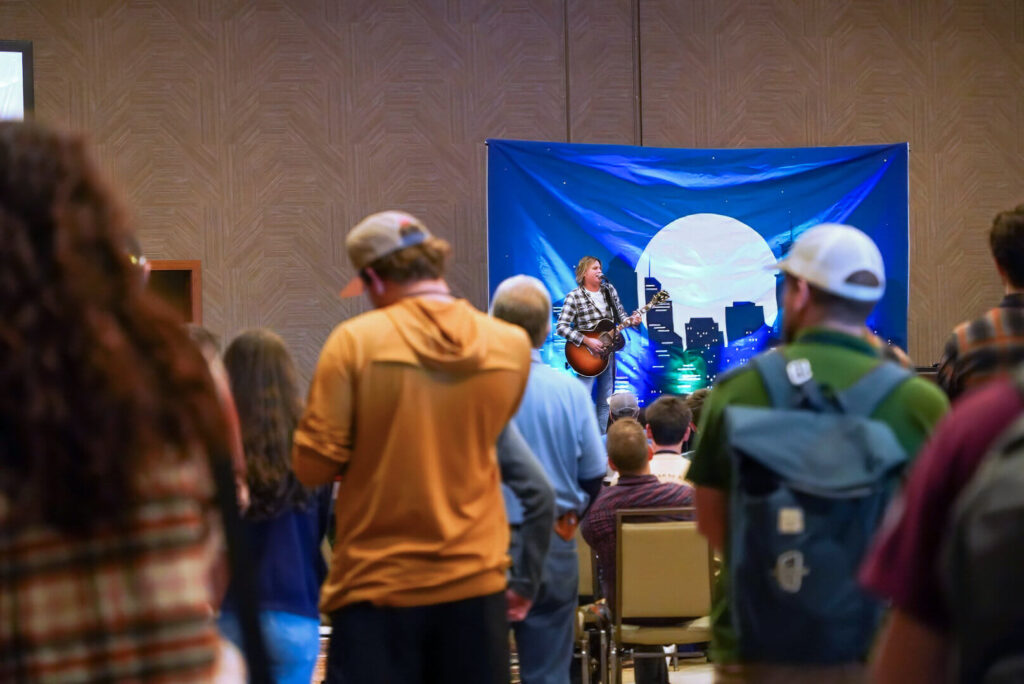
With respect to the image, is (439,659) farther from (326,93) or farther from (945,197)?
(945,197)

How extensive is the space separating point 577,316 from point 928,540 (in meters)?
7.95

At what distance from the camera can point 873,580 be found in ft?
3.57

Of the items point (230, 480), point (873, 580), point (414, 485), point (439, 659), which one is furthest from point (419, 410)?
point (873, 580)

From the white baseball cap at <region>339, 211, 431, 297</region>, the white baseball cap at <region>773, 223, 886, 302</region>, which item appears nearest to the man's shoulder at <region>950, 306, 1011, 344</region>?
the white baseball cap at <region>773, 223, 886, 302</region>

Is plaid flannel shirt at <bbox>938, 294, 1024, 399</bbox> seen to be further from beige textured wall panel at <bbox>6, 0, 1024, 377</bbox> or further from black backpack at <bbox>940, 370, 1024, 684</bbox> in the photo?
beige textured wall panel at <bbox>6, 0, 1024, 377</bbox>

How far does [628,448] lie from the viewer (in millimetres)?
4285

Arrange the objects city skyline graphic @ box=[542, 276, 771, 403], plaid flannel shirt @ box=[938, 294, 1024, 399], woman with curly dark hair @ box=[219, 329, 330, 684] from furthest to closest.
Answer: city skyline graphic @ box=[542, 276, 771, 403], plaid flannel shirt @ box=[938, 294, 1024, 399], woman with curly dark hair @ box=[219, 329, 330, 684]

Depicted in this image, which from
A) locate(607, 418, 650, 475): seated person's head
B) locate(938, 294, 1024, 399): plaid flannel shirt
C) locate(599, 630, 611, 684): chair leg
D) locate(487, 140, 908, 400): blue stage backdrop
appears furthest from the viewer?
locate(487, 140, 908, 400): blue stage backdrop

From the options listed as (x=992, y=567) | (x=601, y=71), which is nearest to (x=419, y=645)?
(x=992, y=567)

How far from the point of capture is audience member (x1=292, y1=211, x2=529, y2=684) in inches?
90.6

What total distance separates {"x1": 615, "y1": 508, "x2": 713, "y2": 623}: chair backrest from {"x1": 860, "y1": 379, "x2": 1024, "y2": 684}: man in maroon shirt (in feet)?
10.5

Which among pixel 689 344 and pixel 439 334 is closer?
pixel 439 334

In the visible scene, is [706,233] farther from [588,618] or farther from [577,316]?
[588,618]

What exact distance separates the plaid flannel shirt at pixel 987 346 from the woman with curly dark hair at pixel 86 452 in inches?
85.7
